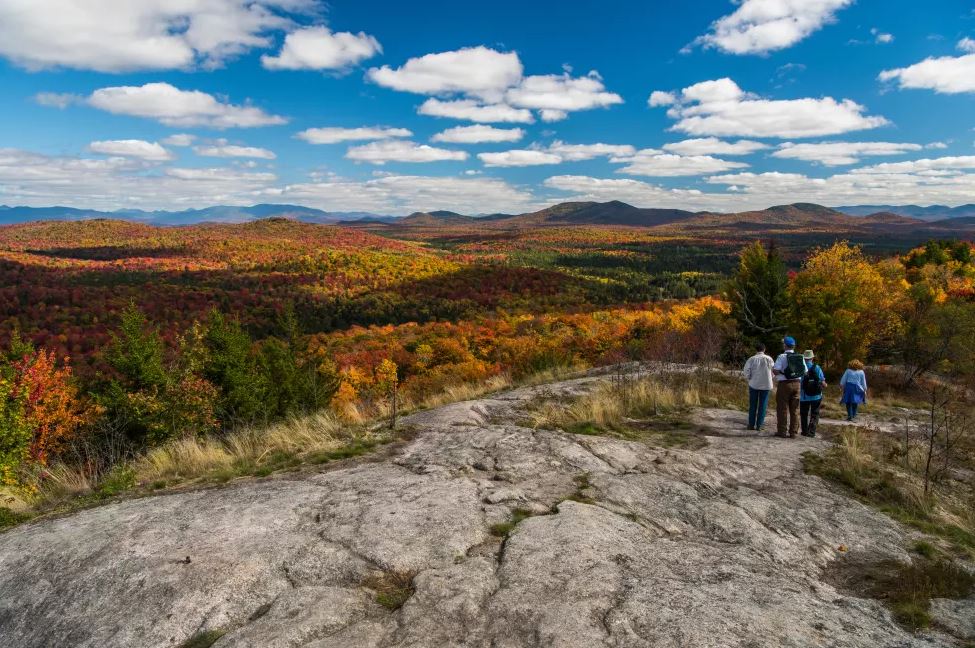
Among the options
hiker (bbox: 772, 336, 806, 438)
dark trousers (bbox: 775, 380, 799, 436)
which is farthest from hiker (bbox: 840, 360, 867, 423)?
dark trousers (bbox: 775, 380, 799, 436)

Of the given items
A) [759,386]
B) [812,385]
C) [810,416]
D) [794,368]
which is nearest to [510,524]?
[759,386]

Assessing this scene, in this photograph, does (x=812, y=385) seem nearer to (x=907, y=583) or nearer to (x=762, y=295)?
(x=907, y=583)

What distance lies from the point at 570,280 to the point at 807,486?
14098 centimetres

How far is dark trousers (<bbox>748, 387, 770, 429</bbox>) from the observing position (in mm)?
9625

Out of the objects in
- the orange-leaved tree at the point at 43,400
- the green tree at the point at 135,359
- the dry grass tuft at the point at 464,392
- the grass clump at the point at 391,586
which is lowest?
the orange-leaved tree at the point at 43,400

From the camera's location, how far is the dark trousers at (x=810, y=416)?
377 inches

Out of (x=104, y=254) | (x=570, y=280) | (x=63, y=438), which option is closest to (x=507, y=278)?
(x=570, y=280)

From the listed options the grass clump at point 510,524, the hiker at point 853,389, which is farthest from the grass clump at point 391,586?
the hiker at point 853,389

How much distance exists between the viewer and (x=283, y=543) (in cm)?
443

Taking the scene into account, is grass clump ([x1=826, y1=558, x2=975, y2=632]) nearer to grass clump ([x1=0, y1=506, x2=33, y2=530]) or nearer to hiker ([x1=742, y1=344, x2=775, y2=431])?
hiker ([x1=742, y1=344, x2=775, y2=431])

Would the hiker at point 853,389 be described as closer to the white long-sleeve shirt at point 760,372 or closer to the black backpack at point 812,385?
the black backpack at point 812,385

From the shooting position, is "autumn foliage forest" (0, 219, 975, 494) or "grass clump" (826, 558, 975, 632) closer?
"grass clump" (826, 558, 975, 632)

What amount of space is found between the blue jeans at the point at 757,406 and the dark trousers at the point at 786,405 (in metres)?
0.28

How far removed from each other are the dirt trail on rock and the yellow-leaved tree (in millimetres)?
31168
